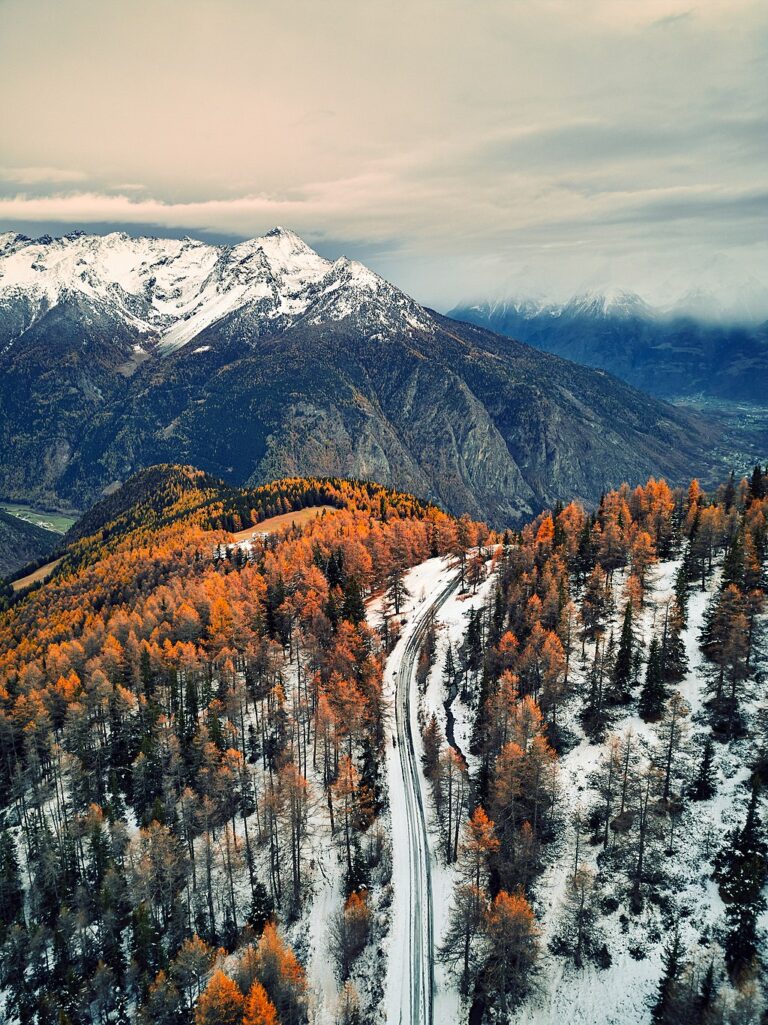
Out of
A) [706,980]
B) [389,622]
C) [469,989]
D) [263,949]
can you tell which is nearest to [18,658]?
[389,622]

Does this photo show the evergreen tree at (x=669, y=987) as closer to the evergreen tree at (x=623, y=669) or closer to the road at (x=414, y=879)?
the road at (x=414, y=879)

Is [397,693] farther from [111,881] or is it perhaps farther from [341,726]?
[111,881]

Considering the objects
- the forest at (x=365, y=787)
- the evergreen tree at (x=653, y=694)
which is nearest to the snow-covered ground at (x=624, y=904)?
the forest at (x=365, y=787)

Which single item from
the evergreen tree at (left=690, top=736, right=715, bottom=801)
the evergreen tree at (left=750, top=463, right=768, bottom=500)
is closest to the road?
the evergreen tree at (left=690, top=736, right=715, bottom=801)

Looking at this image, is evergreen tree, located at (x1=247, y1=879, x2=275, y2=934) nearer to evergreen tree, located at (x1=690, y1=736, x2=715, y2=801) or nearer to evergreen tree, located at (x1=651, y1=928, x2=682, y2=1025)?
evergreen tree, located at (x1=651, y1=928, x2=682, y2=1025)

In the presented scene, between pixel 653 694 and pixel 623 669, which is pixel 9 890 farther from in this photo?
pixel 653 694
